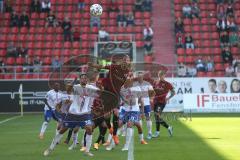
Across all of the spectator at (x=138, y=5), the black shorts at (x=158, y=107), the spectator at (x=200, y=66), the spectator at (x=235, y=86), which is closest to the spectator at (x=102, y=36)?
the spectator at (x=138, y=5)

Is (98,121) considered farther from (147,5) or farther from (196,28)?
(147,5)

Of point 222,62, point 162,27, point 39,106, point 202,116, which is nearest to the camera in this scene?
point 202,116

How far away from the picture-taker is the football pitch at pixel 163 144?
16.2 m

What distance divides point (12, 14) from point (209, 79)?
54.5 feet

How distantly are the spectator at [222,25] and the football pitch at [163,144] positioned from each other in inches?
553

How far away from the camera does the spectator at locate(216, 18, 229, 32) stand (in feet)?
136

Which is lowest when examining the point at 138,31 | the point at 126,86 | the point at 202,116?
the point at 202,116

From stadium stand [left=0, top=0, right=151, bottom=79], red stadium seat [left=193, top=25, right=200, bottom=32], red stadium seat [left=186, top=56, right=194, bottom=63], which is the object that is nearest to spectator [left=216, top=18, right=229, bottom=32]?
red stadium seat [left=193, top=25, right=200, bottom=32]

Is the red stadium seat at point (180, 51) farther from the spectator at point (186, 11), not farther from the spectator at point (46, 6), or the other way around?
the spectator at point (46, 6)

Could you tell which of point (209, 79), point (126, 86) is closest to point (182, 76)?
point (209, 79)

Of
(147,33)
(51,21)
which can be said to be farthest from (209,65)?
(51,21)

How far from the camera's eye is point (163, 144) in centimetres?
1925

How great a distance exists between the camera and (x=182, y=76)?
3684 cm

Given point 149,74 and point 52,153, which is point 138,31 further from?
point 52,153
